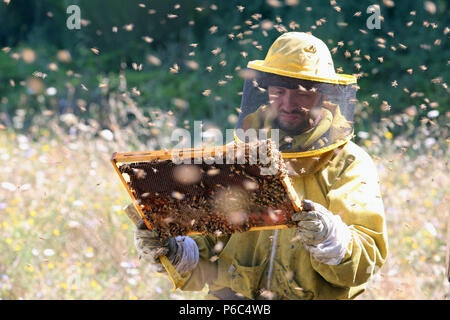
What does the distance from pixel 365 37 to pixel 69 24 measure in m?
7.15

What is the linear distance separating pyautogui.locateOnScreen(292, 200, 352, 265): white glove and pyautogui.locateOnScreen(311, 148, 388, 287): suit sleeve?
7cm

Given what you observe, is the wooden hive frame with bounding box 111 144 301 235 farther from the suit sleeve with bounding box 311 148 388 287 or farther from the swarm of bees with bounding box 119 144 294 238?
the suit sleeve with bounding box 311 148 388 287

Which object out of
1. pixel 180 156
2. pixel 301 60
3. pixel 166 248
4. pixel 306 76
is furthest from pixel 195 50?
pixel 180 156

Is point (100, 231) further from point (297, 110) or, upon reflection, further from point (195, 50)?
point (195, 50)

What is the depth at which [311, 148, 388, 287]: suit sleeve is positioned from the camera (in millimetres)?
2820

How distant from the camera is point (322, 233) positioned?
2.65 meters

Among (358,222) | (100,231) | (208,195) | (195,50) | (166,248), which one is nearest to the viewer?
(208,195)

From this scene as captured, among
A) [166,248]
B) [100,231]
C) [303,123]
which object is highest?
[303,123]

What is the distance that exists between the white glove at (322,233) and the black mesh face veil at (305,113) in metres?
0.47

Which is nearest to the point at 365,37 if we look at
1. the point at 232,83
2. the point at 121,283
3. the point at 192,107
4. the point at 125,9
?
the point at 232,83

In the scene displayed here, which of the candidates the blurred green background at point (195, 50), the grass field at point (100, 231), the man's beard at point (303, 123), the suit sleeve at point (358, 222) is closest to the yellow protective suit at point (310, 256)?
the suit sleeve at point (358, 222)

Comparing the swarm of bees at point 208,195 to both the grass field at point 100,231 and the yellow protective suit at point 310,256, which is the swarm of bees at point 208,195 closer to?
the yellow protective suit at point 310,256

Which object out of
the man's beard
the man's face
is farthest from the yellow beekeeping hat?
the man's beard

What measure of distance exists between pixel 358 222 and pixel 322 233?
0.38 metres
